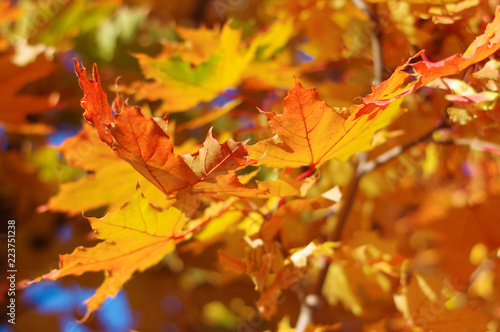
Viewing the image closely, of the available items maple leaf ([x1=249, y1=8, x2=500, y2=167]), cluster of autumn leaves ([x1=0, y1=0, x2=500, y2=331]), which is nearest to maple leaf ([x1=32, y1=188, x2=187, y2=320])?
cluster of autumn leaves ([x1=0, y1=0, x2=500, y2=331])

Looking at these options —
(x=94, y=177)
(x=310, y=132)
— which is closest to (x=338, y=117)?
(x=310, y=132)

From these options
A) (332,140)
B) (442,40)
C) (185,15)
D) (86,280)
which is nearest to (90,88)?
(332,140)

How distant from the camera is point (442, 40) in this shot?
539 millimetres

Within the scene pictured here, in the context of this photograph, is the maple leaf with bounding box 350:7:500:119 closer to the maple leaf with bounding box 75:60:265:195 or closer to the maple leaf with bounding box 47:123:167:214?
the maple leaf with bounding box 75:60:265:195

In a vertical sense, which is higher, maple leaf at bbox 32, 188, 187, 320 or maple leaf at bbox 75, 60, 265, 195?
maple leaf at bbox 75, 60, 265, 195

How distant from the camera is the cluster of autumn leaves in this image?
1.20ft

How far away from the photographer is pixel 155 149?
36cm

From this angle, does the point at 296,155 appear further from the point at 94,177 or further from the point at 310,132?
the point at 94,177

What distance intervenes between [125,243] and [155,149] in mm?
101

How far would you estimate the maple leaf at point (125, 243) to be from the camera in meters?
0.38

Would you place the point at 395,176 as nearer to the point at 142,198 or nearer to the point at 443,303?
the point at 443,303

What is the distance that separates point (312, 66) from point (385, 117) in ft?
1.09

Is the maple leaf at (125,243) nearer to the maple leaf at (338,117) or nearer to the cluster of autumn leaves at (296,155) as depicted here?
the cluster of autumn leaves at (296,155)

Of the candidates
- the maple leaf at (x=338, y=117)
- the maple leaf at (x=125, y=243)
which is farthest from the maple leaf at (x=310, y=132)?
the maple leaf at (x=125, y=243)
